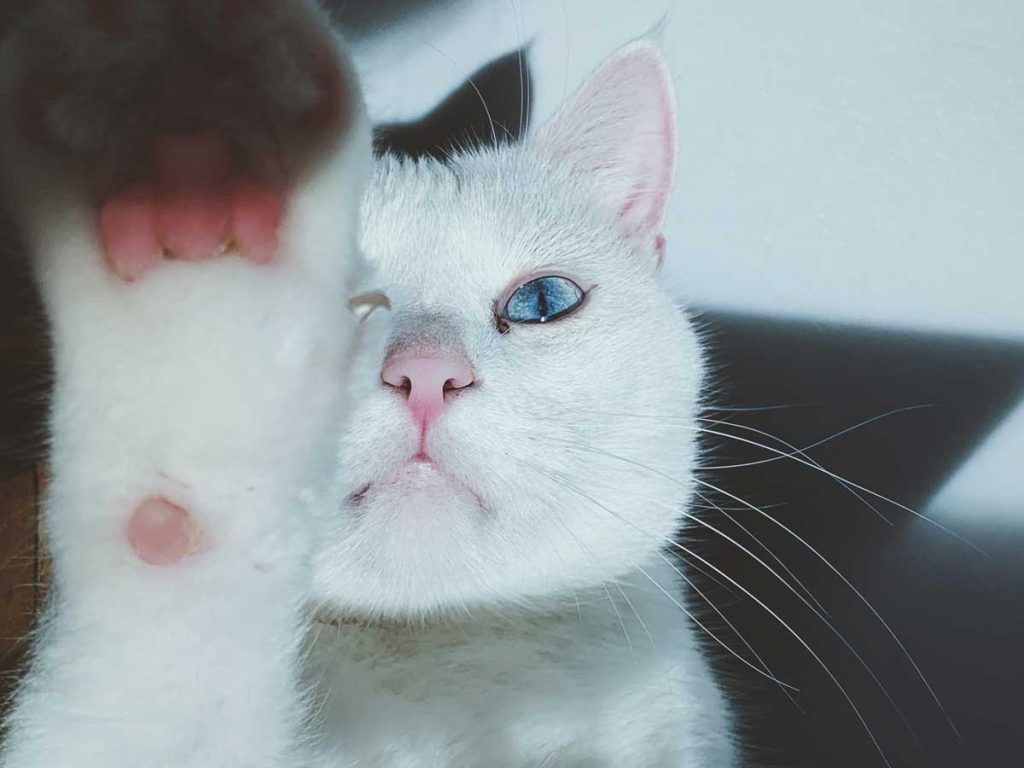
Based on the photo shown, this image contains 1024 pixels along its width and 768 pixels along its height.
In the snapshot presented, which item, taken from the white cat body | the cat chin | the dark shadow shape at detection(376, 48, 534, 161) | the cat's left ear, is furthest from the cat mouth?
the dark shadow shape at detection(376, 48, 534, 161)

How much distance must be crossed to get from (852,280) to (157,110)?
98 centimetres

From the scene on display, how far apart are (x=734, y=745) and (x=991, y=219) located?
738 millimetres

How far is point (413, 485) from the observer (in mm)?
689

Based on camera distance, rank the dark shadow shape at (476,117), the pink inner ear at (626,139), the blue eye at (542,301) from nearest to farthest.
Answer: the blue eye at (542,301)
the pink inner ear at (626,139)
the dark shadow shape at (476,117)

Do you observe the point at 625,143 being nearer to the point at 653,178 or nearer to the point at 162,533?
the point at 653,178

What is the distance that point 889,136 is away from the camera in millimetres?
1049

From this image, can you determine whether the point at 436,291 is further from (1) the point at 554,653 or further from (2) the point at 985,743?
(2) the point at 985,743

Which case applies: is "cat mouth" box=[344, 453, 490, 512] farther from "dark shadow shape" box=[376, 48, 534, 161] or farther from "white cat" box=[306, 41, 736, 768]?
"dark shadow shape" box=[376, 48, 534, 161]

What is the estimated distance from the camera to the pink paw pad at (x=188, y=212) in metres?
0.37

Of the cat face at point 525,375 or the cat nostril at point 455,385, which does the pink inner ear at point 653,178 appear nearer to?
the cat face at point 525,375

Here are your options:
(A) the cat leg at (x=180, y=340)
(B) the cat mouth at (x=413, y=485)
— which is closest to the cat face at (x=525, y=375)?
(B) the cat mouth at (x=413, y=485)

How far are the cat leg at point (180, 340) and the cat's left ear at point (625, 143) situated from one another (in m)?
0.58

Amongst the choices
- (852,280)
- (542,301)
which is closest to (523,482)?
(542,301)

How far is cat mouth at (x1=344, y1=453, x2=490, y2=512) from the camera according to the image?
688 mm
